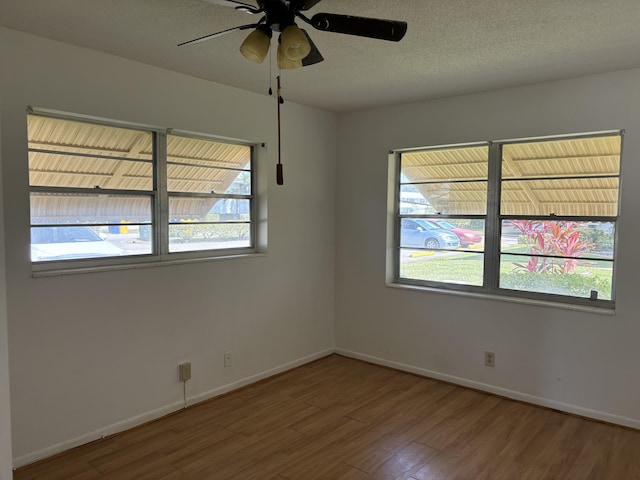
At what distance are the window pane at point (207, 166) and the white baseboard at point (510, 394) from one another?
6.89ft

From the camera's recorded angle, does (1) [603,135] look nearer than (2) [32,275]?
No

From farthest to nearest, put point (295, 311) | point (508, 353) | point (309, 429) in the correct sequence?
point (295, 311) → point (508, 353) → point (309, 429)

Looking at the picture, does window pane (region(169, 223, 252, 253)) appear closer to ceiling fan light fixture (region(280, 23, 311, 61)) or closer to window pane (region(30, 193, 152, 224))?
window pane (region(30, 193, 152, 224))

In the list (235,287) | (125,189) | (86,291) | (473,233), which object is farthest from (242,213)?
(473,233)

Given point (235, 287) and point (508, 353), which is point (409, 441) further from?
point (235, 287)

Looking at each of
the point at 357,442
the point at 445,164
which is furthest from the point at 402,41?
the point at 357,442

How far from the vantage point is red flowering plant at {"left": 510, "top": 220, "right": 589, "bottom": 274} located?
354cm

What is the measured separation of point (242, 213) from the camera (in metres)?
4.08

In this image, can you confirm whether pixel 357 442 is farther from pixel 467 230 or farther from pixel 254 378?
pixel 467 230

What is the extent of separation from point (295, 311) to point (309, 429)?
1402 millimetres

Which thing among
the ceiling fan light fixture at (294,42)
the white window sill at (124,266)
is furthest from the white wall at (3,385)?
the ceiling fan light fixture at (294,42)

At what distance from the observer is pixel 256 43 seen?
1.94 meters

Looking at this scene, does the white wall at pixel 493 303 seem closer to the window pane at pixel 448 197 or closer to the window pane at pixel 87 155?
the window pane at pixel 448 197

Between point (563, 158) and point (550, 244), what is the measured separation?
68cm
